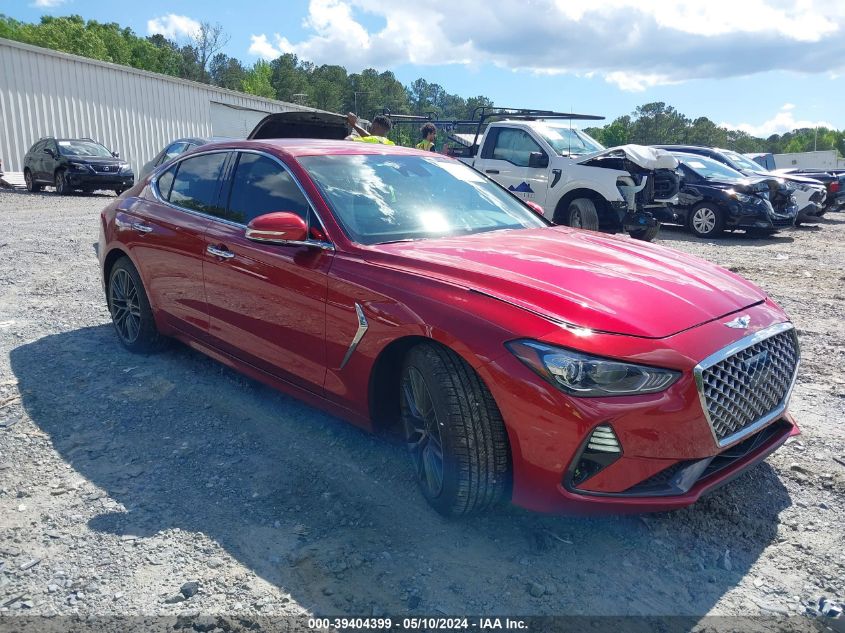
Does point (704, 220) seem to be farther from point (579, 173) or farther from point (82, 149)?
point (82, 149)

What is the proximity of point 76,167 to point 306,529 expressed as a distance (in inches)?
745

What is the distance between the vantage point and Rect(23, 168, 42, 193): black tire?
794 inches

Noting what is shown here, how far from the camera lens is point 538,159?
10.9 metres

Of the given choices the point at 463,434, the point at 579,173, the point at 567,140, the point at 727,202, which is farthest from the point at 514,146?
the point at 463,434

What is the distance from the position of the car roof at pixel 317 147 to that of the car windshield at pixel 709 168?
10.1 m

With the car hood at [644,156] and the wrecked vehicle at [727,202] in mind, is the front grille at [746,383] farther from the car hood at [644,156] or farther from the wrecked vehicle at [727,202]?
the wrecked vehicle at [727,202]

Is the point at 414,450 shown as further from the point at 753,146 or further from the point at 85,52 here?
the point at 753,146

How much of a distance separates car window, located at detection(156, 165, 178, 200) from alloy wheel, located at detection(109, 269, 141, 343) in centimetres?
66

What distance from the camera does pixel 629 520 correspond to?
297cm

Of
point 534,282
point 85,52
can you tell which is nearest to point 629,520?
point 534,282

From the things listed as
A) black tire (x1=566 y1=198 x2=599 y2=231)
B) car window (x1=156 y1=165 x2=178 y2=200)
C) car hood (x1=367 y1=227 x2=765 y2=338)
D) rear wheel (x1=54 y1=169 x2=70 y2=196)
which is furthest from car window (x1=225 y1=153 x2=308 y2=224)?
rear wheel (x1=54 y1=169 x2=70 y2=196)

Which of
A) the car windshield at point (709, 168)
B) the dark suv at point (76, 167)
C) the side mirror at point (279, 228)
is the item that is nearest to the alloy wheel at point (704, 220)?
the car windshield at point (709, 168)

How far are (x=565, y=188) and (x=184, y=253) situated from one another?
24.9 ft

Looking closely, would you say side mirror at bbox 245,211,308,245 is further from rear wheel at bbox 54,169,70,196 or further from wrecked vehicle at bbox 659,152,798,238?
rear wheel at bbox 54,169,70,196
